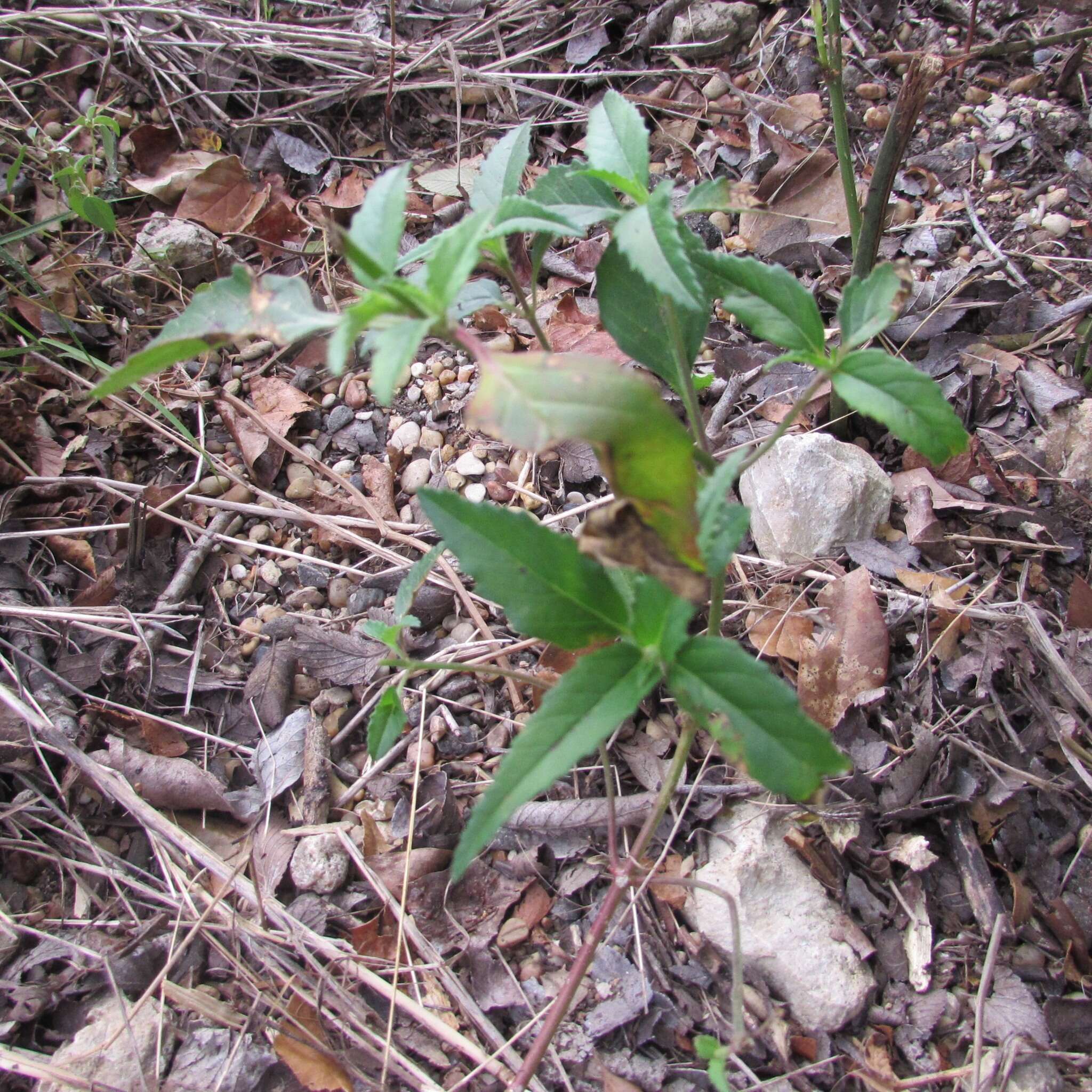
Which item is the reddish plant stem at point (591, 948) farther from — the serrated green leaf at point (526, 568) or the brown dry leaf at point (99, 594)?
the brown dry leaf at point (99, 594)

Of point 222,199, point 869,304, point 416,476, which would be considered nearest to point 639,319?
point 869,304

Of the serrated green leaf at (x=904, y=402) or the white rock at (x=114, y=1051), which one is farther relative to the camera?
the white rock at (x=114, y=1051)

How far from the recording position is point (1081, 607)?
1.43 meters

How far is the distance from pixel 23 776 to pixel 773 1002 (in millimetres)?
1296

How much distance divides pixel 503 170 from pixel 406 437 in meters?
0.75

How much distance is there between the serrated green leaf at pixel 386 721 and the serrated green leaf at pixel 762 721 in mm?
425

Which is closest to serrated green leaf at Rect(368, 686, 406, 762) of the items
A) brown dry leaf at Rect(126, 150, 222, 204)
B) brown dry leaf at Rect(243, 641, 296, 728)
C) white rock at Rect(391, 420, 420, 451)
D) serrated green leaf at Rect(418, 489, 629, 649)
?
serrated green leaf at Rect(418, 489, 629, 649)

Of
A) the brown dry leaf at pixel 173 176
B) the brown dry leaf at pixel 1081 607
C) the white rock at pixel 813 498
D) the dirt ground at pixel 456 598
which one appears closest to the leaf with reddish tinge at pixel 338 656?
the dirt ground at pixel 456 598

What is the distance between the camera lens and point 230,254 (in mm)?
2064

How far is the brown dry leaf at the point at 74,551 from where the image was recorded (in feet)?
5.63

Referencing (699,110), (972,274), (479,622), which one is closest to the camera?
(479,622)

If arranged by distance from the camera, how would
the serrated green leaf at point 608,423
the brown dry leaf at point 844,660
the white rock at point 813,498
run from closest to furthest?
1. the serrated green leaf at point 608,423
2. the brown dry leaf at point 844,660
3. the white rock at point 813,498

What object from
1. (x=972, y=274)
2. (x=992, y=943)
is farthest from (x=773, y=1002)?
(x=972, y=274)

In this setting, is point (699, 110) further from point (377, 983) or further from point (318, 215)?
point (377, 983)
